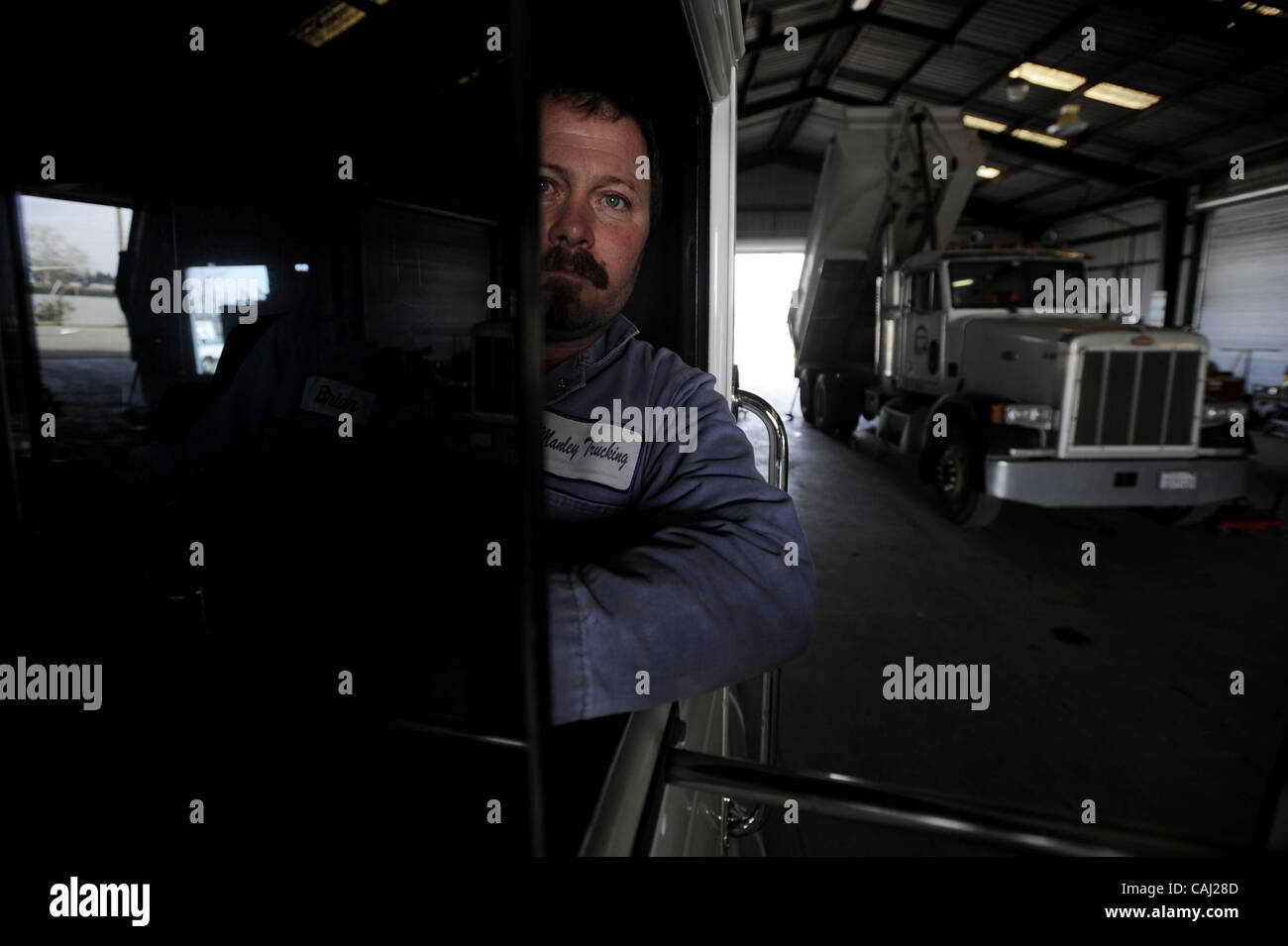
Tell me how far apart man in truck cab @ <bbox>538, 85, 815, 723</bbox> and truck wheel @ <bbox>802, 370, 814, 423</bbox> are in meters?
8.60

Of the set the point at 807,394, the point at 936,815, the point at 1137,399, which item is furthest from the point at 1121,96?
the point at 936,815

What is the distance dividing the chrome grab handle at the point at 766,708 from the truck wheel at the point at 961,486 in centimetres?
348

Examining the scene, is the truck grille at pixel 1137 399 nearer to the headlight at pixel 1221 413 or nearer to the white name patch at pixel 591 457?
the headlight at pixel 1221 413

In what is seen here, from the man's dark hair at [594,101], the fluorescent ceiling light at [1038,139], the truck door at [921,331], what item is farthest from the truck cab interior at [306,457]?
the fluorescent ceiling light at [1038,139]

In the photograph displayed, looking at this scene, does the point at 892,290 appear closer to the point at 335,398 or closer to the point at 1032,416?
the point at 1032,416

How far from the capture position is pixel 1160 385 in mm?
4789

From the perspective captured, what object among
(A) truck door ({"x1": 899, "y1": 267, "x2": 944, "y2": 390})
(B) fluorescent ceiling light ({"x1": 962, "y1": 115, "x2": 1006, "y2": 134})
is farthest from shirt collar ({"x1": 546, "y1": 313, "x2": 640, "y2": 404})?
(B) fluorescent ceiling light ({"x1": 962, "y1": 115, "x2": 1006, "y2": 134})

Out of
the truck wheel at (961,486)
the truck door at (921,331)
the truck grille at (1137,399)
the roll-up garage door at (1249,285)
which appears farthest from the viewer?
the roll-up garage door at (1249,285)

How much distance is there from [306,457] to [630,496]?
0.53m

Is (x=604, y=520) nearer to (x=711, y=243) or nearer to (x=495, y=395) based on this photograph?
(x=495, y=395)

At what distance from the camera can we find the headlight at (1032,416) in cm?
474

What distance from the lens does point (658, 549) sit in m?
0.93
